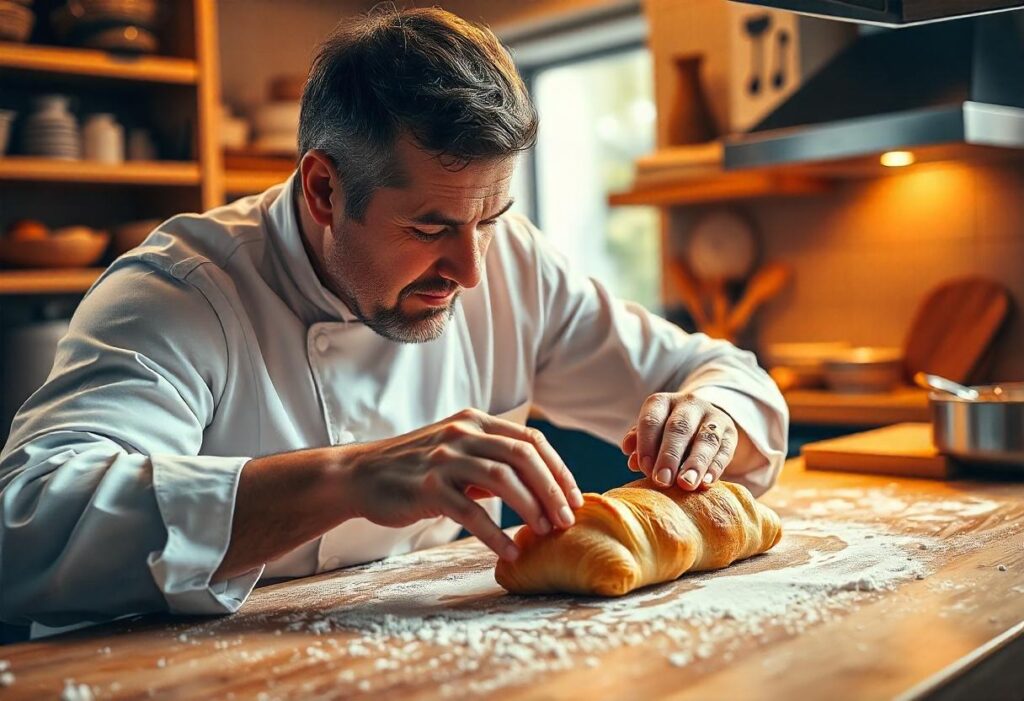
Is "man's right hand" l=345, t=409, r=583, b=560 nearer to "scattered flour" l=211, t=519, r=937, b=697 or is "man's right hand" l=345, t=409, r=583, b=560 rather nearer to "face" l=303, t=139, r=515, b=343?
"scattered flour" l=211, t=519, r=937, b=697

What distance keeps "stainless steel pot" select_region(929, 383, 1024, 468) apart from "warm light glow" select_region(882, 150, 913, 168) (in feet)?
3.14

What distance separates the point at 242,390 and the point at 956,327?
83.2 inches

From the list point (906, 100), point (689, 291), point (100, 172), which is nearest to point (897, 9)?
point (906, 100)

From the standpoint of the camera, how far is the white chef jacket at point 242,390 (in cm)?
110

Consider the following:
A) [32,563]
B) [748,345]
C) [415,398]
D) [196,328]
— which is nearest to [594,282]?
[415,398]

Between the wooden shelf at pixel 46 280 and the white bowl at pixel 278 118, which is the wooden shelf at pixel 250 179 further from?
the wooden shelf at pixel 46 280

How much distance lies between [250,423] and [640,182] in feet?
6.62

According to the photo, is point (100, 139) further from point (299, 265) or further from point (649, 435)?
point (649, 435)

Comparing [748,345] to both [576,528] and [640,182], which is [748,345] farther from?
[576,528]

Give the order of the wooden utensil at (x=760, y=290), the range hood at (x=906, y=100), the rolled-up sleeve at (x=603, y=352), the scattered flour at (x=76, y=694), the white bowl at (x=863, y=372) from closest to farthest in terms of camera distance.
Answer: the scattered flour at (x=76, y=694), the rolled-up sleeve at (x=603, y=352), the range hood at (x=906, y=100), the white bowl at (x=863, y=372), the wooden utensil at (x=760, y=290)

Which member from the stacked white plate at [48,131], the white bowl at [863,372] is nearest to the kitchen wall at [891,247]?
the white bowl at [863,372]

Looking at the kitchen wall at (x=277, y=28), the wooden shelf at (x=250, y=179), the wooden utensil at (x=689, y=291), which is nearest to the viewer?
the wooden utensil at (x=689, y=291)

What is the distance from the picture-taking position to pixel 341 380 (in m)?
1.54

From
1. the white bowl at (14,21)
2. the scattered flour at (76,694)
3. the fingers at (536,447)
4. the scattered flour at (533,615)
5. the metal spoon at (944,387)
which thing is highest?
the white bowl at (14,21)
